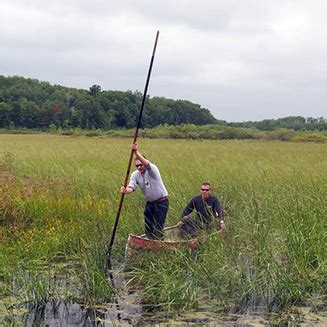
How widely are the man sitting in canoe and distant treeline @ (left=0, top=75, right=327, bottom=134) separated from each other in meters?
48.5

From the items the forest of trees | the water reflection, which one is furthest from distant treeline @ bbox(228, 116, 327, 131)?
the water reflection

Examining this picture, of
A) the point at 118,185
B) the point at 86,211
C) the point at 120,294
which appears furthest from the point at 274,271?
the point at 118,185

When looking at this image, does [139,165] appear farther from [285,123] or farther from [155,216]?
[285,123]

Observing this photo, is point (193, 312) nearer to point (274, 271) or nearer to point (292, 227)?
point (274, 271)

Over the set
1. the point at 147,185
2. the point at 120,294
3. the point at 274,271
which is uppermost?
the point at 147,185

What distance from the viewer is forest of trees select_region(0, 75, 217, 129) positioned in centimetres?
6219

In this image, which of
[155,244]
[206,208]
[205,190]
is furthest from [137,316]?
[205,190]

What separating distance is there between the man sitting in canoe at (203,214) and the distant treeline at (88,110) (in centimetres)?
4854

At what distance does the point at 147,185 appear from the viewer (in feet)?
26.4

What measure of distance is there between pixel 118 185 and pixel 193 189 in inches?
71.0

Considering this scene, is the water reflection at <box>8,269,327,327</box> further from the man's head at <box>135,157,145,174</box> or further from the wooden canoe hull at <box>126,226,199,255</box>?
the man's head at <box>135,157,145,174</box>

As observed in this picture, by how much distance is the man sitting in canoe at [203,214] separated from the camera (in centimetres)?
787

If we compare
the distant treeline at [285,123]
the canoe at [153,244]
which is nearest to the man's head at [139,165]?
the canoe at [153,244]

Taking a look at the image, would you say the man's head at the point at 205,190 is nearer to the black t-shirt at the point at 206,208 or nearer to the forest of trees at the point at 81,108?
the black t-shirt at the point at 206,208
